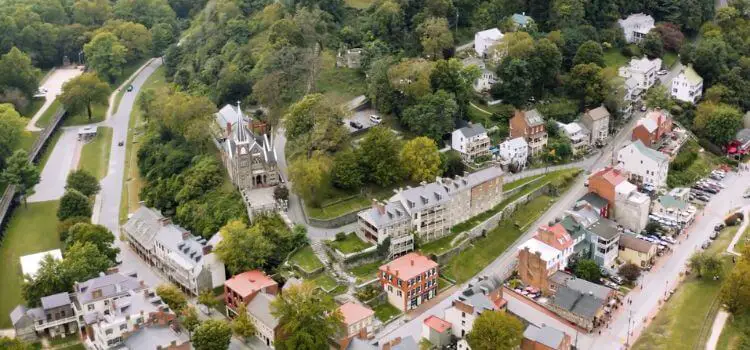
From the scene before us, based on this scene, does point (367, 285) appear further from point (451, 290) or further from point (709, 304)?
point (709, 304)

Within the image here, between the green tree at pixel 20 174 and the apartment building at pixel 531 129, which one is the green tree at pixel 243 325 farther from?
the apartment building at pixel 531 129

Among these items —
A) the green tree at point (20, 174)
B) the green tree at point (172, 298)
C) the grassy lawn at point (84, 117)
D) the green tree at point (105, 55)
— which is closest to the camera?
the green tree at point (172, 298)

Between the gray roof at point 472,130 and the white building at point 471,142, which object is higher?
the gray roof at point 472,130

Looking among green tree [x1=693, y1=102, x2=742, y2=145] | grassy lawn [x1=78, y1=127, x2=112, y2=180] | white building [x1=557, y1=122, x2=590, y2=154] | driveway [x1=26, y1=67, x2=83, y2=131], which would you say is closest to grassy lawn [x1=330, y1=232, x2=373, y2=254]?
white building [x1=557, y1=122, x2=590, y2=154]

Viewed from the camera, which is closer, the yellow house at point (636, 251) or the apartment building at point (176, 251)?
→ the apartment building at point (176, 251)

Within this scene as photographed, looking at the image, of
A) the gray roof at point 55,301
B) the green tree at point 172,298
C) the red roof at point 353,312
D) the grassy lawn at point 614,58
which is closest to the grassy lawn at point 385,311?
the red roof at point 353,312

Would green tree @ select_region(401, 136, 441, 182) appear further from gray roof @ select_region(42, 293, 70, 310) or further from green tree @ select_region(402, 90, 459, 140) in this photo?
gray roof @ select_region(42, 293, 70, 310)

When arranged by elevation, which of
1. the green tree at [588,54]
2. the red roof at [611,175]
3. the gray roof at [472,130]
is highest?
the green tree at [588,54]
